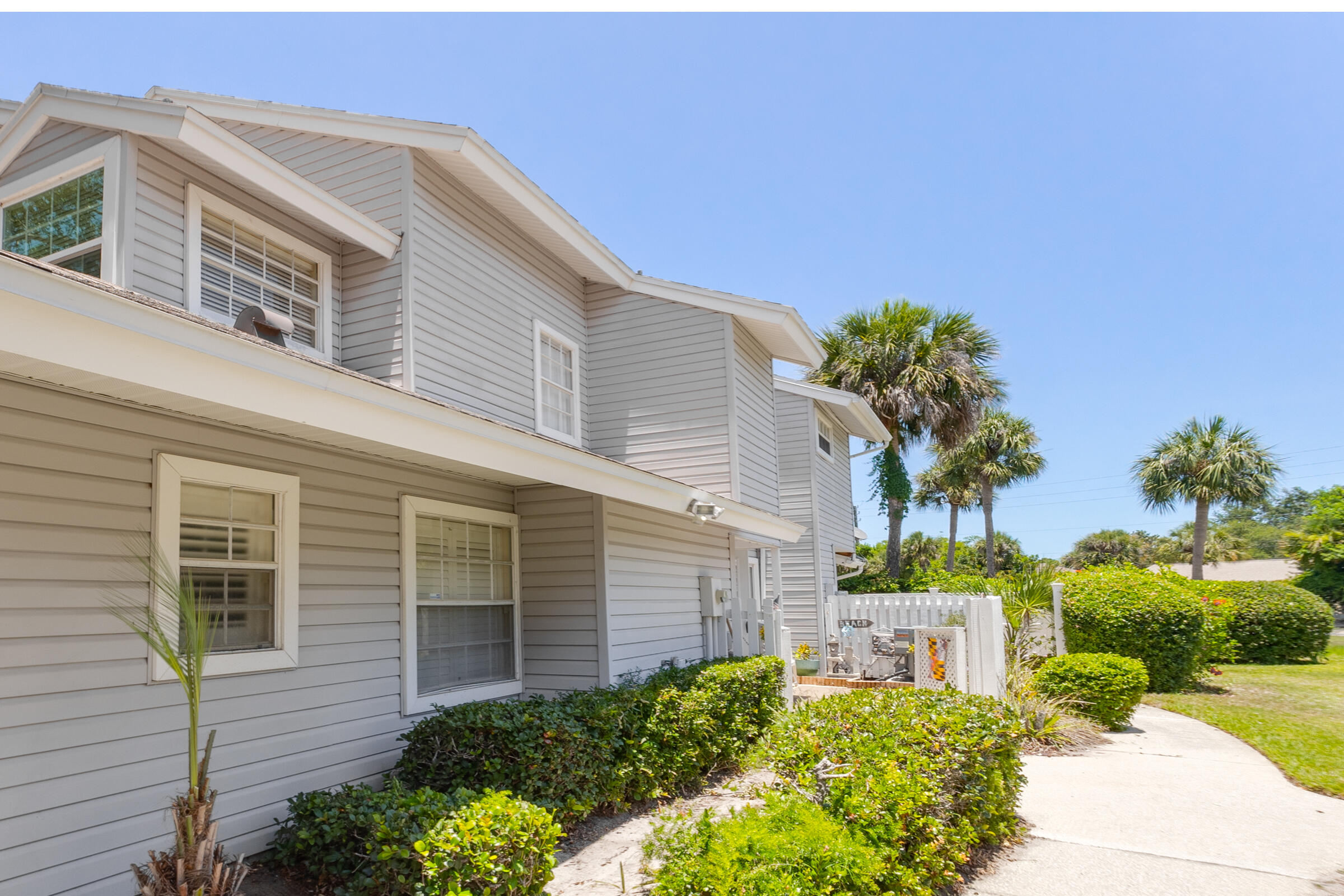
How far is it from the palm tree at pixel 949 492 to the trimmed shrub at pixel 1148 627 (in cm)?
2497

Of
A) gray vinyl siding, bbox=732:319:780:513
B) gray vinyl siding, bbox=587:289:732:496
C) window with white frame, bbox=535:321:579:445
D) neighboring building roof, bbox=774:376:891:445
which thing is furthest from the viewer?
neighboring building roof, bbox=774:376:891:445

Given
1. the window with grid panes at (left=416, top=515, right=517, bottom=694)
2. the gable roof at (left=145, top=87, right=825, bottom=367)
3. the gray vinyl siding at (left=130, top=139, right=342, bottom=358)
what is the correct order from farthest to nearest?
the gable roof at (left=145, top=87, right=825, bottom=367), the window with grid panes at (left=416, top=515, right=517, bottom=694), the gray vinyl siding at (left=130, top=139, right=342, bottom=358)

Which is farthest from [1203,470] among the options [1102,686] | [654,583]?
[654,583]

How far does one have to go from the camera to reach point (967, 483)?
39.8 metres

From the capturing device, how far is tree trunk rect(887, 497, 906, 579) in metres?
21.8

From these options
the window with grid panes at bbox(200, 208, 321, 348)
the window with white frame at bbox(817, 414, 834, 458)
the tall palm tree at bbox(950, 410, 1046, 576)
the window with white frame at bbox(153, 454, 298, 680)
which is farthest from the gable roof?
the tall palm tree at bbox(950, 410, 1046, 576)

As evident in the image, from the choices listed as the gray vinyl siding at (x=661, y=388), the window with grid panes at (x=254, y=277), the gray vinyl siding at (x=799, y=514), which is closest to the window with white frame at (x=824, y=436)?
the gray vinyl siding at (x=799, y=514)

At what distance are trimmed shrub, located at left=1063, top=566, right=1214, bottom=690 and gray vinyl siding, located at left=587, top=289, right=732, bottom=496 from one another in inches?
252

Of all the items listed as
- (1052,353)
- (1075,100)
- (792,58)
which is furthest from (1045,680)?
(1052,353)

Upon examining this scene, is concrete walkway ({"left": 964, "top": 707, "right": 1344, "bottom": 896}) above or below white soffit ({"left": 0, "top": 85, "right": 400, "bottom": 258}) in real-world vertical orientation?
below

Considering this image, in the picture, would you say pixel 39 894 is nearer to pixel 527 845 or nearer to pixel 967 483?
pixel 527 845

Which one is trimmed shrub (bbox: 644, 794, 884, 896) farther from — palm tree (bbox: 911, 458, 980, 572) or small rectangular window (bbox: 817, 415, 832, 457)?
palm tree (bbox: 911, 458, 980, 572)

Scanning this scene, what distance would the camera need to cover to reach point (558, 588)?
26.9ft

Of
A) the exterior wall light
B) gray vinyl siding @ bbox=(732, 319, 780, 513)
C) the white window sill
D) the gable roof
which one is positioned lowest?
the white window sill
